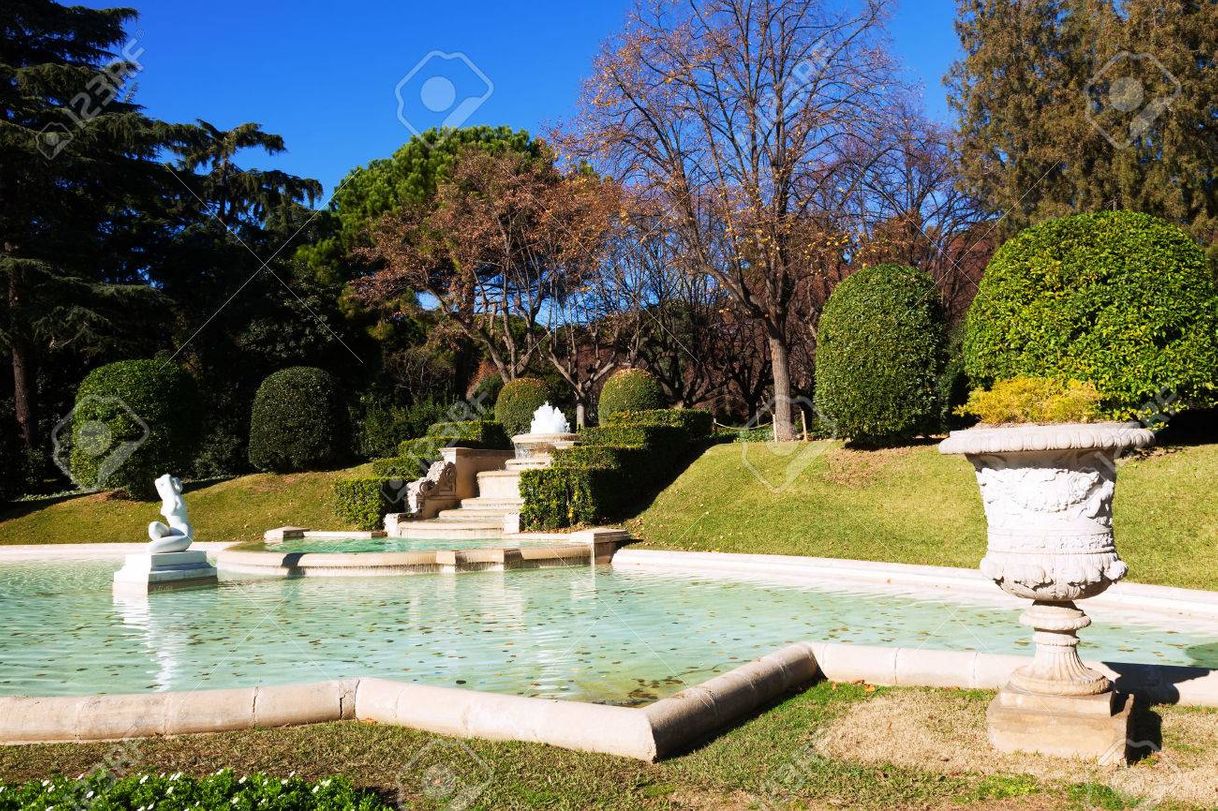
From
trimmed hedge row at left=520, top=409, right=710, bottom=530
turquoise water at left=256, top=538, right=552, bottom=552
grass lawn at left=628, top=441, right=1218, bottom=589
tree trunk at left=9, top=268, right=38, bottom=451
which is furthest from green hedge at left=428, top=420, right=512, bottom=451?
tree trunk at left=9, top=268, right=38, bottom=451

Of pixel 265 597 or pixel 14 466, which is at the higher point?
pixel 14 466

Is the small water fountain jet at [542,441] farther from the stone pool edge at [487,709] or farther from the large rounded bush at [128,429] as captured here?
the stone pool edge at [487,709]

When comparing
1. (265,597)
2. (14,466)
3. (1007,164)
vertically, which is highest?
(1007,164)

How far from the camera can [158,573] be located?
11602 mm

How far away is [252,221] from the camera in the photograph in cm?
3431

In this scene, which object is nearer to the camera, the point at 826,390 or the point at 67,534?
the point at 826,390

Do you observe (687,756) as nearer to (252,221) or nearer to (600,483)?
(600,483)

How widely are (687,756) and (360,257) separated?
3306 centimetres

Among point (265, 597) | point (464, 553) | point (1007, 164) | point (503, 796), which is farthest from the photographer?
point (1007, 164)

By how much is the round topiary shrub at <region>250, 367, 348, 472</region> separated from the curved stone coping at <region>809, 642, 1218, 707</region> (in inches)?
772

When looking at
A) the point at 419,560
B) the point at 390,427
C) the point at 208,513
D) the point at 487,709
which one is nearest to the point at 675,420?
the point at 419,560

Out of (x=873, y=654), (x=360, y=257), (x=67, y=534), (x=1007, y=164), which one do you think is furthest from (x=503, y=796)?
(x=360, y=257)

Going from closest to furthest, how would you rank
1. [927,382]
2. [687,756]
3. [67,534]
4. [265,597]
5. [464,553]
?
[687,756] → [265,597] → [464,553] → [927,382] → [67,534]

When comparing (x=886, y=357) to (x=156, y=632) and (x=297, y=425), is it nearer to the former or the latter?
(x=156, y=632)
